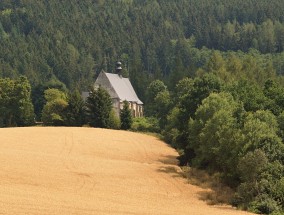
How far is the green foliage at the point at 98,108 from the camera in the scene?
115250mm

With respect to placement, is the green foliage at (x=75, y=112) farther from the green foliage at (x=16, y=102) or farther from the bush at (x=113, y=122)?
the green foliage at (x=16, y=102)

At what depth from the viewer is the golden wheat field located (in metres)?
40.4

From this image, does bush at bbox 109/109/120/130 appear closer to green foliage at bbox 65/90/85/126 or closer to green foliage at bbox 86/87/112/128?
green foliage at bbox 86/87/112/128

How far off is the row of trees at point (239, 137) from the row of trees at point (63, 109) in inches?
1436

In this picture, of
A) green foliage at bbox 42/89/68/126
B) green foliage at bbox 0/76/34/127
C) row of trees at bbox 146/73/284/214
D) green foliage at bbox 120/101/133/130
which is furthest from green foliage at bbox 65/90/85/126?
row of trees at bbox 146/73/284/214

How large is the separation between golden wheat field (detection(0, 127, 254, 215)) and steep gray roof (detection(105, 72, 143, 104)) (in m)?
54.6

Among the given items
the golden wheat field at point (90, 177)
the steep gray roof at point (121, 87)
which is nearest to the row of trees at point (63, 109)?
the golden wheat field at point (90, 177)

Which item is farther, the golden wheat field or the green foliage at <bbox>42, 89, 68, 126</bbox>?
the green foliage at <bbox>42, 89, 68, 126</bbox>

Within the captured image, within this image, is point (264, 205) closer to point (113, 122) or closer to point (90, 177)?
point (90, 177)

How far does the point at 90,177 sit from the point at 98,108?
58.5m

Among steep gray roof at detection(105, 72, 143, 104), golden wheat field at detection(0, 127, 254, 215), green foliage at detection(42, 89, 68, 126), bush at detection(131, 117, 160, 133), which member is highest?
steep gray roof at detection(105, 72, 143, 104)

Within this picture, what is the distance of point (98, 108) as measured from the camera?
11588cm

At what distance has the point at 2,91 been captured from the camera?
122 meters

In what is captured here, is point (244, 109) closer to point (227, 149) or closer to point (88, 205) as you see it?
point (227, 149)
